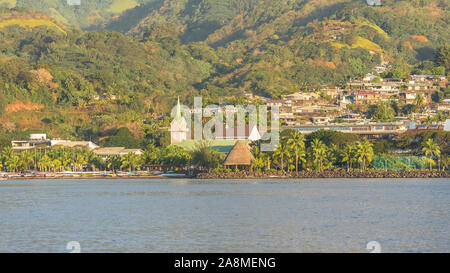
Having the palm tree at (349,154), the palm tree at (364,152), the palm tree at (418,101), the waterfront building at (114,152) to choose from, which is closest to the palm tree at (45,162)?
the waterfront building at (114,152)

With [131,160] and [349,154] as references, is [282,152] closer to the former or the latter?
[349,154]

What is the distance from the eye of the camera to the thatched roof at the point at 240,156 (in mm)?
107812

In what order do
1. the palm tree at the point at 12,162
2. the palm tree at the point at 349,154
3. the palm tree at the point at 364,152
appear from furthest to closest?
the palm tree at the point at 12,162, the palm tree at the point at 349,154, the palm tree at the point at 364,152

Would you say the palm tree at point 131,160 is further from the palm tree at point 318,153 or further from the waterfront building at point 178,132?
the palm tree at point 318,153

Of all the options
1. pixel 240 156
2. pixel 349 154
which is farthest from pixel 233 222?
pixel 240 156

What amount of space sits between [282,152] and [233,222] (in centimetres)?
5951

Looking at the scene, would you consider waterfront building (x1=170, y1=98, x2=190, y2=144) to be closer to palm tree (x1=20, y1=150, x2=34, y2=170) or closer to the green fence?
palm tree (x1=20, y1=150, x2=34, y2=170)

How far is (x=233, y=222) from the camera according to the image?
151ft

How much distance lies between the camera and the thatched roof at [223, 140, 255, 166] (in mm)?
107812

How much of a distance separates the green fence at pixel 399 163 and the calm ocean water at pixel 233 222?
35.2m

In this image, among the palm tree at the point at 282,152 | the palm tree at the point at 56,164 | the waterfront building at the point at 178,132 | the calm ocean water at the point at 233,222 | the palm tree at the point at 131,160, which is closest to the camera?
the calm ocean water at the point at 233,222

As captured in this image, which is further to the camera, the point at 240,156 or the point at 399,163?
the point at 240,156
